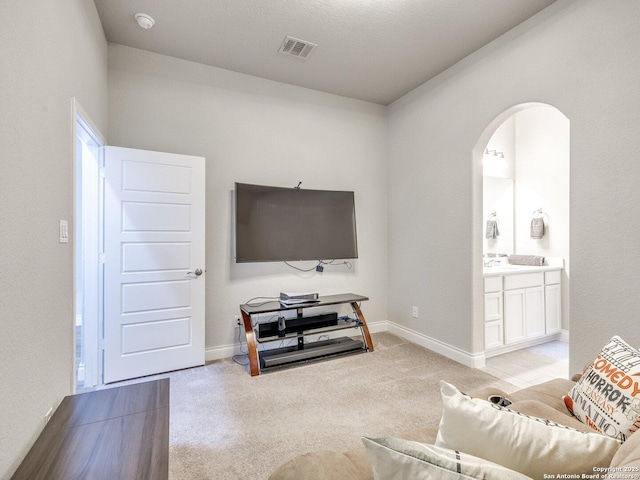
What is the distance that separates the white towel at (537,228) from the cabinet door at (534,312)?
79 cm

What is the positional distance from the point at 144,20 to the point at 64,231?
191 centimetres

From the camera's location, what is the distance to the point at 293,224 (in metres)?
3.48

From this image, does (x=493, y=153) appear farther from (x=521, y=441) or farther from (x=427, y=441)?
(x=521, y=441)

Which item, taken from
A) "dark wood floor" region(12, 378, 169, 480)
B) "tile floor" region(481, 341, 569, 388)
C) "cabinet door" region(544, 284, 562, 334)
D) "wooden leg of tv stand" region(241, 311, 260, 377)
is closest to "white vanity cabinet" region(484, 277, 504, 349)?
"tile floor" region(481, 341, 569, 388)

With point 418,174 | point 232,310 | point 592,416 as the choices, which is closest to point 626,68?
point 418,174

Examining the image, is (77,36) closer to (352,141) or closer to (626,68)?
(352,141)

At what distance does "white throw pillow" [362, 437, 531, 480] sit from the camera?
619 millimetres

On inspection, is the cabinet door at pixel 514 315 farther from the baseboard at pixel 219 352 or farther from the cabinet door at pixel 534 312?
the baseboard at pixel 219 352

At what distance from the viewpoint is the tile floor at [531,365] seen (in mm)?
2820

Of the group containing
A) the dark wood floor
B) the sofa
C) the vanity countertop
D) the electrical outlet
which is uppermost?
the vanity countertop

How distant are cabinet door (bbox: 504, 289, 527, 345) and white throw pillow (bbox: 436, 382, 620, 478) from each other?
2879 millimetres

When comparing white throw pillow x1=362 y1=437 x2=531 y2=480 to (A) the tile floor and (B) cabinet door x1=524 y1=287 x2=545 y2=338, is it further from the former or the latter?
(B) cabinet door x1=524 y1=287 x2=545 y2=338

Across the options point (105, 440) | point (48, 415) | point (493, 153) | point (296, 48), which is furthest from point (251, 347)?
point (493, 153)

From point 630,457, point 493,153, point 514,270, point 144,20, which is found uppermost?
point 144,20
